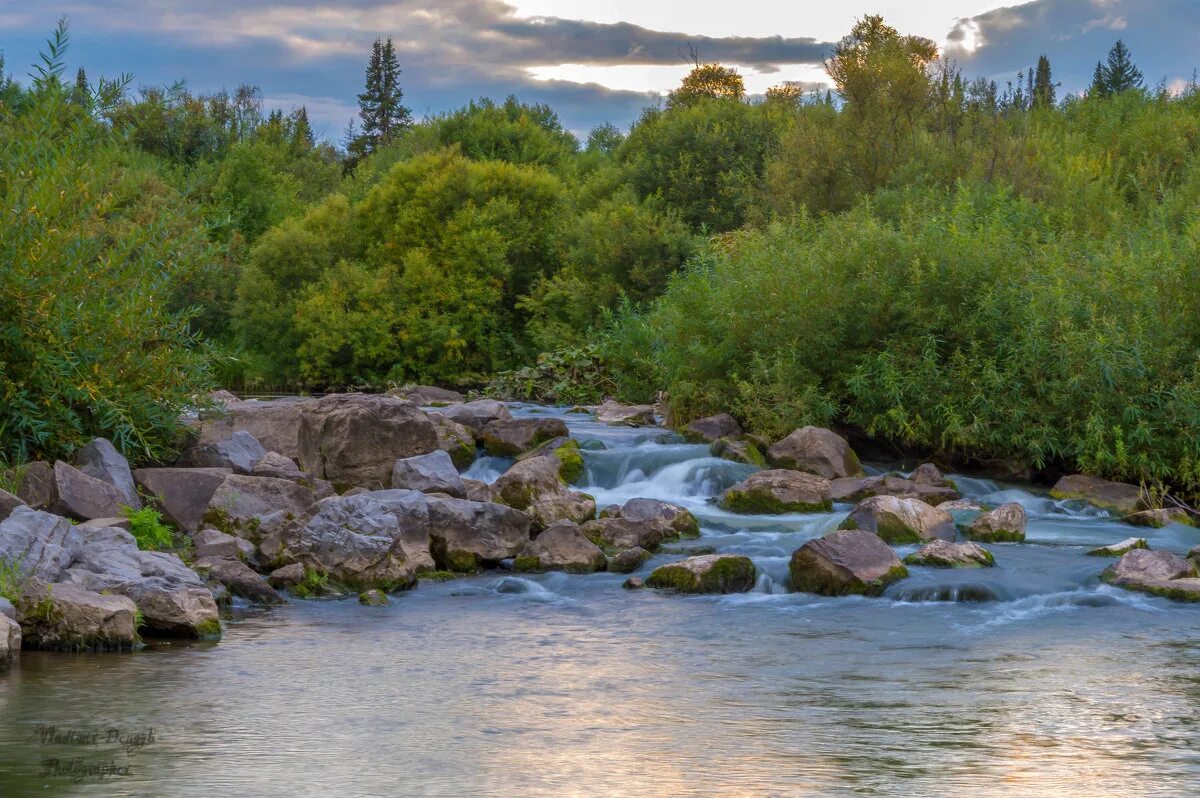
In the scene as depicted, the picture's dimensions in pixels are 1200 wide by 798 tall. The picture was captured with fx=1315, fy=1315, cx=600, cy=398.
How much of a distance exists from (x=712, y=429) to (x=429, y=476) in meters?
6.39

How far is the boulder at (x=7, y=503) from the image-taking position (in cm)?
1083

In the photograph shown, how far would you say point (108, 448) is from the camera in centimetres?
1317

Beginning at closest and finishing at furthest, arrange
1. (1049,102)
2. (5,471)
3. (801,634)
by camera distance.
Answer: (801,634)
(5,471)
(1049,102)

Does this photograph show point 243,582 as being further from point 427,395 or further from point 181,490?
point 427,395

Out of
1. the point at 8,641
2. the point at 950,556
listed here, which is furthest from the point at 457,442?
the point at 8,641

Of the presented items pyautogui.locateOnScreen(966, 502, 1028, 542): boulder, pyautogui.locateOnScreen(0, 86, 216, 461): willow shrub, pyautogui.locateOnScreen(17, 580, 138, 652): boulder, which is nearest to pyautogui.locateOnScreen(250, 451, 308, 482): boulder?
pyautogui.locateOnScreen(0, 86, 216, 461): willow shrub

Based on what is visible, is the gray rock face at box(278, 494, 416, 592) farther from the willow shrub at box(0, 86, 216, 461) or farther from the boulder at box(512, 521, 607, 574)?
the willow shrub at box(0, 86, 216, 461)

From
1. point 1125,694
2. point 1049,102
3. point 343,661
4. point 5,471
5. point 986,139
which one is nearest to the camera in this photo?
point 1125,694

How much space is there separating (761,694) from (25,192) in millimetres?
9208

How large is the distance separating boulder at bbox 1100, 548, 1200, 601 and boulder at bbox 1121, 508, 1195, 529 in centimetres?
289

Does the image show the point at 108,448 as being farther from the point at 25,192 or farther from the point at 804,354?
the point at 804,354

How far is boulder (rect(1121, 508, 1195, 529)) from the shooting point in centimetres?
1568

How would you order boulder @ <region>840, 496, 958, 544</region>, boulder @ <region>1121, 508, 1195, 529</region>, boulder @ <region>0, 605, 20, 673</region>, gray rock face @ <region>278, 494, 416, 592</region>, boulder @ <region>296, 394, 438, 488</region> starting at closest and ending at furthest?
boulder @ <region>0, 605, 20, 673</region>, gray rock face @ <region>278, 494, 416, 592</region>, boulder @ <region>840, 496, 958, 544</region>, boulder @ <region>1121, 508, 1195, 529</region>, boulder @ <region>296, 394, 438, 488</region>

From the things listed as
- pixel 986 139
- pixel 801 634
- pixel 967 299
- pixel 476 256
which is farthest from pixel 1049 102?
pixel 801 634
